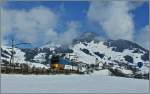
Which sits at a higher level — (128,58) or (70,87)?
(128,58)

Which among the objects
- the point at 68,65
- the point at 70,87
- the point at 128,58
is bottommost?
the point at 70,87

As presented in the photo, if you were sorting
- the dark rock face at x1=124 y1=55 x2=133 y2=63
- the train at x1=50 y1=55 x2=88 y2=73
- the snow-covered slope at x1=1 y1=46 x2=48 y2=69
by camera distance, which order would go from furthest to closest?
the train at x1=50 y1=55 x2=88 y2=73, the dark rock face at x1=124 y1=55 x2=133 y2=63, the snow-covered slope at x1=1 y1=46 x2=48 y2=69

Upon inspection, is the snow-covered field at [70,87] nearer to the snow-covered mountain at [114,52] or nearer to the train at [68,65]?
the snow-covered mountain at [114,52]

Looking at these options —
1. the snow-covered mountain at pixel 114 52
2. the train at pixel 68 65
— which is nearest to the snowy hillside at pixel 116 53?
the snow-covered mountain at pixel 114 52

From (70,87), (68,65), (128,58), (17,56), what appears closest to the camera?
(70,87)

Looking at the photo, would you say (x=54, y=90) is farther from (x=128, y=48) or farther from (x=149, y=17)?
(x=149, y=17)

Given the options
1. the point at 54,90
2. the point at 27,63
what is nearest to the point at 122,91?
the point at 54,90

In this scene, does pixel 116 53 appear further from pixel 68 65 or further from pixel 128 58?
pixel 68 65

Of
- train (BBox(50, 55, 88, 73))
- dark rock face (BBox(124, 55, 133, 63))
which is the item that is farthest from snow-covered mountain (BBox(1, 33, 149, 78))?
train (BBox(50, 55, 88, 73))

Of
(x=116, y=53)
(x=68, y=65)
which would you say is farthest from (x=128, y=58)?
(x=68, y=65)

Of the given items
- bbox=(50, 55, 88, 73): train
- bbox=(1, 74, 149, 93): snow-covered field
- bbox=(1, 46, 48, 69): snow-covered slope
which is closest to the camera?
bbox=(1, 74, 149, 93): snow-covered field

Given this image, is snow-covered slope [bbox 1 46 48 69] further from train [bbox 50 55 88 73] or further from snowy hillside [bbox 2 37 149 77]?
train [bbox 50 55 88 73]

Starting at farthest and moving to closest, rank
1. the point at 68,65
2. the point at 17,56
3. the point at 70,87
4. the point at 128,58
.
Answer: the point at 68,65, the point at 17,56, the point at 128,58, the point at 70,87

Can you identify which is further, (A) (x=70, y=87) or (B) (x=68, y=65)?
(B) (x=68, y=65)
